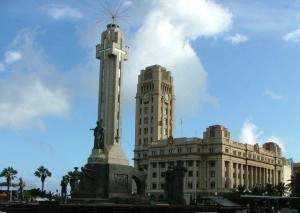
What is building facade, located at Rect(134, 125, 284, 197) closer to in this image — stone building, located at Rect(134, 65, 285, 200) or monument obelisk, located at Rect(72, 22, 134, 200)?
stone building, located at Rect(134, 65, 285, 200)

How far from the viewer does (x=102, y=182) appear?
76.8 metres

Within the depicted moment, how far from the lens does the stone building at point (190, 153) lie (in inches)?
6004

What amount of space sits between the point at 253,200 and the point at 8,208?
49.0m

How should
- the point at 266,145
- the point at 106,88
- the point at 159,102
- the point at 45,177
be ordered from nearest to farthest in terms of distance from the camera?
1. the point at 106,88
2. the point at 45,177
3. the point at 159,102
4. the point at 266,145

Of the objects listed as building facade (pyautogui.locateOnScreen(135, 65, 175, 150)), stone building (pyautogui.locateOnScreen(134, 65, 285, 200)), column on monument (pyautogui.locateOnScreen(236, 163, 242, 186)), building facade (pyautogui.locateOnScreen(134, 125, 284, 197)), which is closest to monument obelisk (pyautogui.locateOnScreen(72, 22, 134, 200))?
stone building (pyautogui.locateOnScreen(134, 65, 285, 200))

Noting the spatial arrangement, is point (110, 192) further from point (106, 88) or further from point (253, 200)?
point (106, 88)

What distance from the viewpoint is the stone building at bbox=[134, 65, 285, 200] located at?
500 ft

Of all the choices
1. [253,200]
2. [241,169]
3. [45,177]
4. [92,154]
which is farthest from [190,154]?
[92,154]

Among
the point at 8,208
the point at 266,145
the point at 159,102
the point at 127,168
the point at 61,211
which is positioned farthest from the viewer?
the point at 266,145

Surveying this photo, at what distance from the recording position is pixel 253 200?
286ft

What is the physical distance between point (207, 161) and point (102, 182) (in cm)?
8093

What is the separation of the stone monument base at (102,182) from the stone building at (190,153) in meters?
59.6

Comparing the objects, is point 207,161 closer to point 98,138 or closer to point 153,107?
point 153,107

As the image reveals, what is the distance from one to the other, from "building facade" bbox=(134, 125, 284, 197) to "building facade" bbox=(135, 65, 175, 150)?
21.2ft
